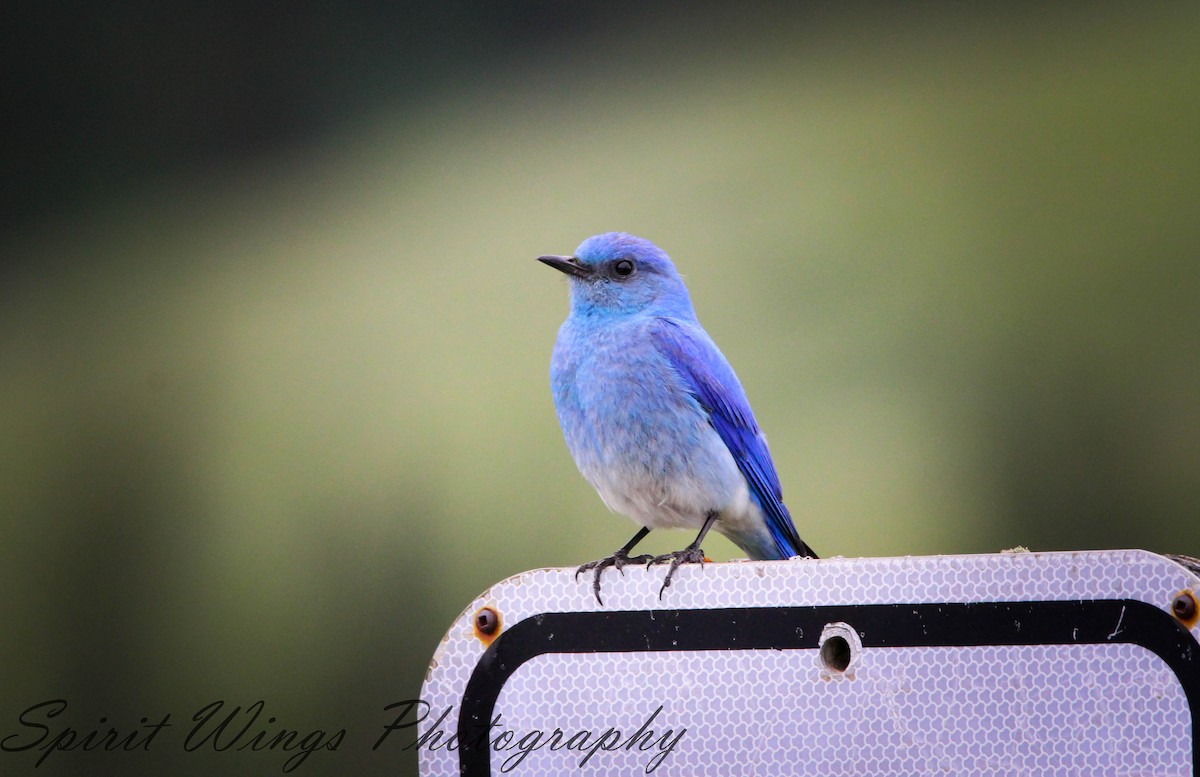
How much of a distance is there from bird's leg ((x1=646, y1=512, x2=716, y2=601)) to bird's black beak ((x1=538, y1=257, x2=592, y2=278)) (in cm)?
66

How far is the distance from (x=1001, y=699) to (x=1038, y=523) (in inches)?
104

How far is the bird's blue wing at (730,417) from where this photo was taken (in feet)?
8.33

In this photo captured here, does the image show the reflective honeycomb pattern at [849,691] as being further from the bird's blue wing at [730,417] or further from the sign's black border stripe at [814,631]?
the bird's blue wing at [730,417]

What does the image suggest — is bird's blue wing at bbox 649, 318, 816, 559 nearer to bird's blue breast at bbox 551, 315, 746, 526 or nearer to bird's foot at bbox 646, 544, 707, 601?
bird's blue breast at bbox 551, 315, 746, 526

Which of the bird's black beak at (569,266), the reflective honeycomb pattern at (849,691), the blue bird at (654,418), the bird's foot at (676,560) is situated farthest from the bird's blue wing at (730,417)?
the reflective honeycomb pattern at (849,691)

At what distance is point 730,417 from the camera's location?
2.58m

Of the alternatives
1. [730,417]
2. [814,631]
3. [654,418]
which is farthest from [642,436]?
[814,631]

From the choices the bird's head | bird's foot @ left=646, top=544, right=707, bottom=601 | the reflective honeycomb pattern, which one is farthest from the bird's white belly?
the reflective honeycomb pattern

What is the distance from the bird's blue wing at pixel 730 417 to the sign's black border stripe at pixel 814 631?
3.61ft

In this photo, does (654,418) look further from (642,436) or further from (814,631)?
(814,631)

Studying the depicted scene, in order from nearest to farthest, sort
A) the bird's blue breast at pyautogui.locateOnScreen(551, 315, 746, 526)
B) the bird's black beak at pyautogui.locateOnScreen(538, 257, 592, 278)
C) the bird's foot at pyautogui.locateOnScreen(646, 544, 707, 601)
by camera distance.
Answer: the bird's foot at pyautogui.locateOnScreen(646, 544, 707, 601) < the bird's blue breast at pyautogui.locateOnScreen(551, 315, 746, 526) < the bird's black beak at pyautogui.locateOnScreen(538, 257, 592, 278)

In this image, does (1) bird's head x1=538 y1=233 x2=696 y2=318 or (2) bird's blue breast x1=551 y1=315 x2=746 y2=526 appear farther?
(1) bird's head x1=538 y1=233 x2=696 y2=318

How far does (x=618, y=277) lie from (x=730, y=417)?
0.45m

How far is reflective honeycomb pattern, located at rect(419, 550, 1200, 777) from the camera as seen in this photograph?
130 cm
